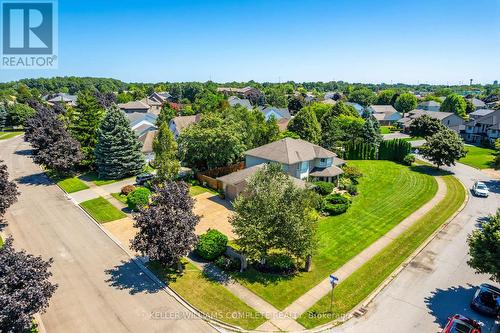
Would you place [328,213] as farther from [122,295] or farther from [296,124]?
[296,124]

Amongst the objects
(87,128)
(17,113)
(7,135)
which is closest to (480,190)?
(87,128)

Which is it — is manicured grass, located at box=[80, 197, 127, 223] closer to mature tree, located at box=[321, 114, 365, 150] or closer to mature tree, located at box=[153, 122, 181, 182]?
mature tree, located at box=[153, 122, 181, 182]

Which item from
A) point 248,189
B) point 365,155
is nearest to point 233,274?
point 248,189

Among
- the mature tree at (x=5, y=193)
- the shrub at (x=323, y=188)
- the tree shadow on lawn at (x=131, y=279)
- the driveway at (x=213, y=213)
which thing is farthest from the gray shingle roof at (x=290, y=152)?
the mature tree at (x=5, y=193)

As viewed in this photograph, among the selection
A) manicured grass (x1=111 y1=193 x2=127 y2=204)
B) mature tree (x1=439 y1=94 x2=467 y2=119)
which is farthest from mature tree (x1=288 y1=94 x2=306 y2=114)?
manicured grass (x1=111 y1=193 x2=127 y2=204)

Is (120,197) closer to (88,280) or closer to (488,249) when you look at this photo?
(88,280)
